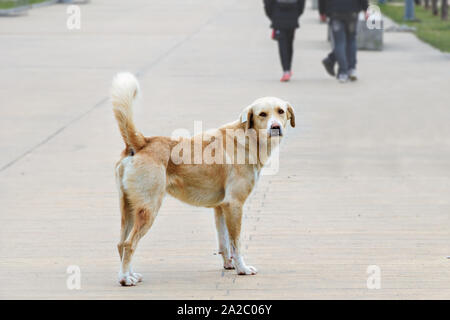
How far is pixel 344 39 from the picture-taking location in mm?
16469

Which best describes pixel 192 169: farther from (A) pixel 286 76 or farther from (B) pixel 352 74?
(B) pixel 352 74

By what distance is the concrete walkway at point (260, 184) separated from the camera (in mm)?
6242

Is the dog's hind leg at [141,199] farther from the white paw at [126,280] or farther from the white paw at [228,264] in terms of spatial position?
the white paw at [228,264]

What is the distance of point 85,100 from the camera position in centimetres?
1469

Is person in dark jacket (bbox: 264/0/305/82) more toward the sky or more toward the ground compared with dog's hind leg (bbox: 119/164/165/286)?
more toward the ground

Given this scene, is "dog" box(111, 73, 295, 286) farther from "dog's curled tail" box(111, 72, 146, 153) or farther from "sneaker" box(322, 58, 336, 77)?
"sneaker" box(322, 58, 336, 77)

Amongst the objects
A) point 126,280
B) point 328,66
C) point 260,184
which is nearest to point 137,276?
point 126,280

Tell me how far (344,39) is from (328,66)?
2.69ft

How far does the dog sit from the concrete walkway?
309 mm

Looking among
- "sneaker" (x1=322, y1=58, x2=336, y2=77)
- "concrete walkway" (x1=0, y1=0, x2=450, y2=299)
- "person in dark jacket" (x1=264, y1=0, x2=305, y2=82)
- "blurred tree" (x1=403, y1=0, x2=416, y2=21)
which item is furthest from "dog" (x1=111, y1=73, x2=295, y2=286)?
"blurred tree" (x1=403, y1=0, x2=416, y2=21)

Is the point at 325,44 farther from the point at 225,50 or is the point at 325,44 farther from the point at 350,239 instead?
the point at 350,239

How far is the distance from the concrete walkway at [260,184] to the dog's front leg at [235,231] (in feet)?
0.23

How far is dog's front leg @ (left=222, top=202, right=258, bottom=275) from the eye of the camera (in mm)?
6148
